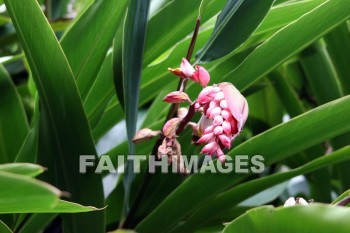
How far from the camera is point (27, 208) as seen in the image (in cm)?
37

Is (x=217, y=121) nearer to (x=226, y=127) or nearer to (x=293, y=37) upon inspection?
(x=226, y=127)

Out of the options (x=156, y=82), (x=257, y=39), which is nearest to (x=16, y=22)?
(x=156, y=82)

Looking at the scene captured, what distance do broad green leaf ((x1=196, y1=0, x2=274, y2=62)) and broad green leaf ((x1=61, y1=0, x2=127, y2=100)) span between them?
0.43 feet

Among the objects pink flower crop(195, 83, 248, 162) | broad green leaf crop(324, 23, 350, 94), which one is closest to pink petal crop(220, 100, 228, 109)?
pink flower crop(195, 83, 248, 162)

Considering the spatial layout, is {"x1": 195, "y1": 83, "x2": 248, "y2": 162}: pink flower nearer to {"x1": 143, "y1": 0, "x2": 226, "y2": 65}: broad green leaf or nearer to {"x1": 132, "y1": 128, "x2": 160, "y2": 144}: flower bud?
{"x1": 132, "y1": 128, "x2": 160, "y2": 144}: flower bud

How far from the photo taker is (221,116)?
41 cm

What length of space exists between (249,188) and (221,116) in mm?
209

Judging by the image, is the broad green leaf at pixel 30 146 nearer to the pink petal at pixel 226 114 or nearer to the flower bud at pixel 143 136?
the flower bud at pixel 143 136

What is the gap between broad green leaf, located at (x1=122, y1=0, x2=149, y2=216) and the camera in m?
0.52

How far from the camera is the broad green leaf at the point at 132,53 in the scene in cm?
52

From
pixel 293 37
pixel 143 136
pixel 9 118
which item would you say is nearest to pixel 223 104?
pixel 143 136

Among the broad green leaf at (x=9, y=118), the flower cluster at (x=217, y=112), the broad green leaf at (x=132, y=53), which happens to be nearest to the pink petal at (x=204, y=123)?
the flower cluster at (x=217, y=112)

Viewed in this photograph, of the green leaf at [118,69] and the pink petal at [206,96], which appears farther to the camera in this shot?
the green leaf at [118,69]

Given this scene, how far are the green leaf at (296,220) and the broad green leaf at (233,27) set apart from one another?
204 mm
